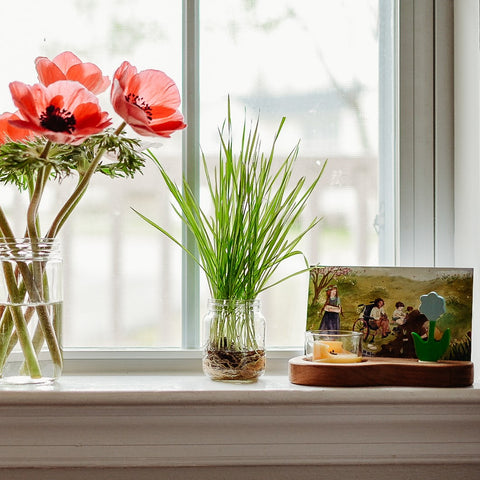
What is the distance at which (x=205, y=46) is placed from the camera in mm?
1209

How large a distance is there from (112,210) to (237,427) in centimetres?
45

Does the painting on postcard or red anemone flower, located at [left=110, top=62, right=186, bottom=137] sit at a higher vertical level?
red anemone flower, located at [left=110, top=62, right=186, bottom=137]

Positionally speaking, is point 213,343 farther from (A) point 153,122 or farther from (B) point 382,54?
(B) point 382,54

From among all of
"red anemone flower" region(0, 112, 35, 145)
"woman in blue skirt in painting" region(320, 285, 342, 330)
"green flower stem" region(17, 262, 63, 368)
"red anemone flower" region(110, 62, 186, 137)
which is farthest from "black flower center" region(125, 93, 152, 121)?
"woman in blue skirt in painting" region(320, 285, 342, 330)

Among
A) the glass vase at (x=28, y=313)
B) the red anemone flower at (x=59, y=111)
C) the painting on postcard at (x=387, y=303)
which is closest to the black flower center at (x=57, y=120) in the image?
the red anemone flower at (x=59, y=111)

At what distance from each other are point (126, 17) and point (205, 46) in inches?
6.1

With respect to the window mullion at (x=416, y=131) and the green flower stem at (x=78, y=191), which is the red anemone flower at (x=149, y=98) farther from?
the window mullion at (x=416, y=131)

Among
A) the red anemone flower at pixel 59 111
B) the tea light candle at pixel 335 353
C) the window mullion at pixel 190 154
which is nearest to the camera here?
the red anemone flower at pixel 59 111

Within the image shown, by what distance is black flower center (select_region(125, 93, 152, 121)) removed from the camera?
100 cm

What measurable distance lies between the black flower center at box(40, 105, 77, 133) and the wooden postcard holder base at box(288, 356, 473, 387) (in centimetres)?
50

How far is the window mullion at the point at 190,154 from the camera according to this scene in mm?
1188

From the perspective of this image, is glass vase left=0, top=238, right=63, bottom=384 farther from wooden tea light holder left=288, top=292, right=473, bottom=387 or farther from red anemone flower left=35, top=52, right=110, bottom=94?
wooden tea light holder left=288, top=292, right=473, bottom=387

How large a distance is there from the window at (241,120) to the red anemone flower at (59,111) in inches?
10.2

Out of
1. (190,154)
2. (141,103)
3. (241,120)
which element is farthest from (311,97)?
(141,103)
